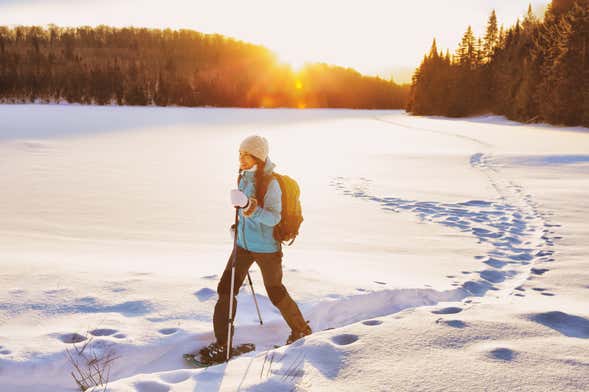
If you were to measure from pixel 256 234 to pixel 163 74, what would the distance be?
112 meters

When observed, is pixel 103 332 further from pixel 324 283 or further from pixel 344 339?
pixel 324 283

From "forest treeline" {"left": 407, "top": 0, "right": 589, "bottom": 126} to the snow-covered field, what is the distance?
31103mm

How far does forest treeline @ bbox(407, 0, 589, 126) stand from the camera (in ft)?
127

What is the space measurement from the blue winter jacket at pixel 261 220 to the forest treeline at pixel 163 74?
10219 centimetres

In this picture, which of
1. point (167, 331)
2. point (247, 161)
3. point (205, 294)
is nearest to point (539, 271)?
point (205, 294)

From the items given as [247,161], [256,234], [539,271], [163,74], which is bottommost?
[539,271]

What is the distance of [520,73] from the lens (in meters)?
50.8

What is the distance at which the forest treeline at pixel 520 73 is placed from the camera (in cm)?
3856

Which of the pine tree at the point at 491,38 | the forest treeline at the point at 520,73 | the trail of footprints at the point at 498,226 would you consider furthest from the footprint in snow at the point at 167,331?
the pine tree at the point at 491,38

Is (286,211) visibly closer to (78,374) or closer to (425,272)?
(78,374)

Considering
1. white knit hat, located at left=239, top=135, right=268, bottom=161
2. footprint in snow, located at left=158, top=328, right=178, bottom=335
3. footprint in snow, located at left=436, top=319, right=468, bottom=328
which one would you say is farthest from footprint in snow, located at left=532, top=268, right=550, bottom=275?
footprint in snow, located at left=158, top=328, right=178, bottom=335

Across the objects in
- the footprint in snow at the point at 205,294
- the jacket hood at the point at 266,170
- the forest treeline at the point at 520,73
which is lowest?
the footprint in snow at the point at 205,294

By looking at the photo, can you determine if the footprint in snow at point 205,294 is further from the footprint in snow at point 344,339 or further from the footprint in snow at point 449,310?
the footprint in snow at point 449,310

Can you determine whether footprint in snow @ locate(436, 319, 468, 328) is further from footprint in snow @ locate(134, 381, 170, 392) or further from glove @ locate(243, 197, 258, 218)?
footprint in snow @ locate(134, 381, 170, 392)
